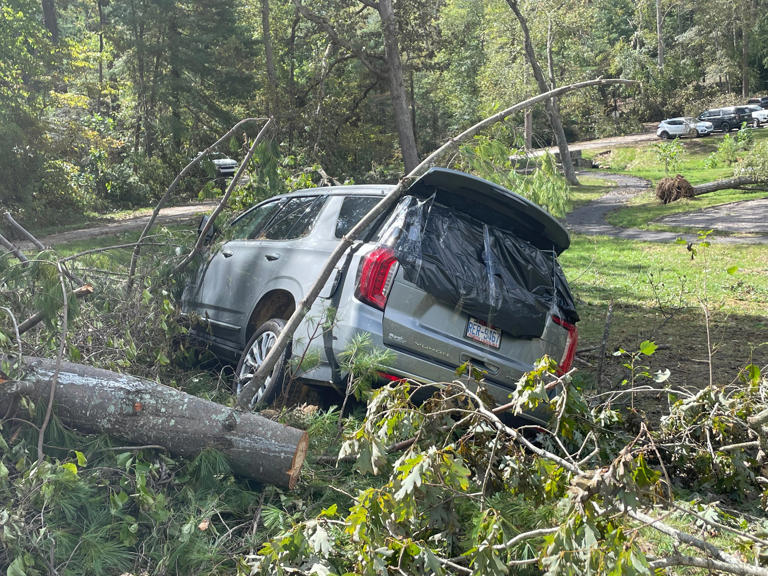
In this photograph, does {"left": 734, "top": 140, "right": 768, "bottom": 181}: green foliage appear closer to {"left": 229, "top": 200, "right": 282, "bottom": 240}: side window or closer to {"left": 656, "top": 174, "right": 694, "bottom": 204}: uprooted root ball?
{"left": 656, "top": 174, "right": 694, "bottom": 204}: uprooted root ball

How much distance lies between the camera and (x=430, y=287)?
187 inches

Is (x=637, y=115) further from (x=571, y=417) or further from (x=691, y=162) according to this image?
(x=571, y=417)

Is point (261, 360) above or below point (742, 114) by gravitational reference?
below

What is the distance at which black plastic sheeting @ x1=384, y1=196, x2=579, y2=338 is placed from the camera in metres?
4.76

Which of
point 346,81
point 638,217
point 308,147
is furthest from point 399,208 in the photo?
point 346,81

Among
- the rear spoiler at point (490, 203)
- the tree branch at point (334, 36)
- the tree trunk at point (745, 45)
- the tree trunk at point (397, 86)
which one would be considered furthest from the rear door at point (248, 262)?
the tree trunk at point (745, 45)

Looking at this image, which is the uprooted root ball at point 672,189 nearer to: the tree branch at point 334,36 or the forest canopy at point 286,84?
the forest canopy at point 286,84

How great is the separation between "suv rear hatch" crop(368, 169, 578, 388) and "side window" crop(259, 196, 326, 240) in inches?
41.1

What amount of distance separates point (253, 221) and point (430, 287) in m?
2.50

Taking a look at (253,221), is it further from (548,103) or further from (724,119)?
(724,119)

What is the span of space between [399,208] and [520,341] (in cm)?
126

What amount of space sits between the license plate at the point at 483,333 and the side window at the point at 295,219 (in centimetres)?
154

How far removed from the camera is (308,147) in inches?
703

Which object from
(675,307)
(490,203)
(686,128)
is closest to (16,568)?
(490,203)
